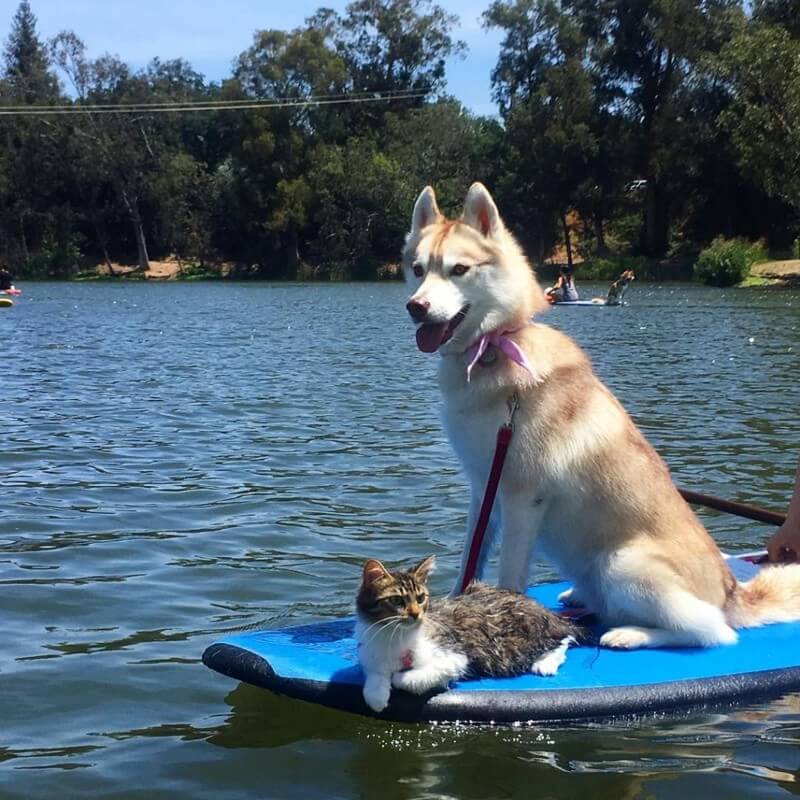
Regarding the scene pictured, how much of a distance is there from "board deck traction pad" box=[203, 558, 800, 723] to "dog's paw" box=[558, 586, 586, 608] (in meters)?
0.46

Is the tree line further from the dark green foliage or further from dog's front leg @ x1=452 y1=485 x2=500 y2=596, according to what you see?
dog's front leg @ x1=452 y1=485 x2=500 y2=596

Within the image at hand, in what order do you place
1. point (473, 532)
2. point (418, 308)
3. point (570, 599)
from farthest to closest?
point (570, 599), point (473, 532), point (418, 308)

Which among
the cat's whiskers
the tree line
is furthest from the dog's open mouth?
the tree line

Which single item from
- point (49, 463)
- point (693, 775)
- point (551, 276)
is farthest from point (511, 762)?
point (551, 276)

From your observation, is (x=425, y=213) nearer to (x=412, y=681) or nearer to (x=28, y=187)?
(x=412, y=681)

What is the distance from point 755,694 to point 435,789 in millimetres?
1824

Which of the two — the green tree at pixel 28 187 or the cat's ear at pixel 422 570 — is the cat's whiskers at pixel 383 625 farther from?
the green tree at pixel 28 187

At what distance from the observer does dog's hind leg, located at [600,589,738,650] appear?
572cm

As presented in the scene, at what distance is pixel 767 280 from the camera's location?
57062mm

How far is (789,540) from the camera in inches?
267

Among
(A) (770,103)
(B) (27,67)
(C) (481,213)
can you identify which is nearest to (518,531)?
(C) (481,213)

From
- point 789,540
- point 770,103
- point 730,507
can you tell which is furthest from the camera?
point 770,103

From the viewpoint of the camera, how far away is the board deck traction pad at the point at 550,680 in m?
5.28

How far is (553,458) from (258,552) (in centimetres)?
379
